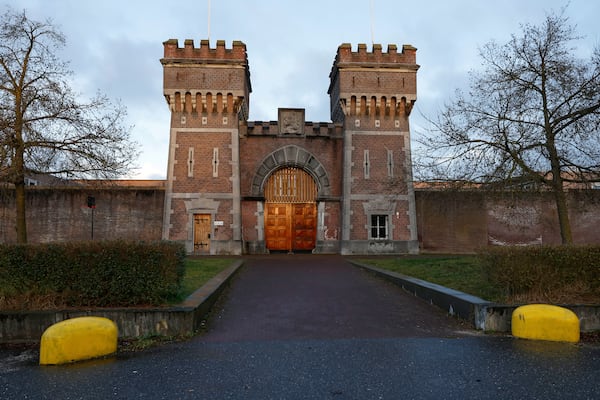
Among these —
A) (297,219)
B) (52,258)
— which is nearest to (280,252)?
(297,219)

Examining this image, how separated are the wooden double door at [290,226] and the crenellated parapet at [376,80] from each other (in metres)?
6.03

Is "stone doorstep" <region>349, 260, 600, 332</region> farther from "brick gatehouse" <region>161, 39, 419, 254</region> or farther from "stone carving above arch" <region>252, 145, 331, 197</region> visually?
"stone carving above arch" <region>252, 145, 331, 197</region>

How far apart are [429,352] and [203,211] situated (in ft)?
58.3

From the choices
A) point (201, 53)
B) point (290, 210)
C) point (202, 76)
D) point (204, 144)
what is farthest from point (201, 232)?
point (201, 53)

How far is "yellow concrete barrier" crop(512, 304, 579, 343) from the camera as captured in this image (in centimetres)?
540

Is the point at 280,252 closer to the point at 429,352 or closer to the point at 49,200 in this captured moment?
the point at 49,200

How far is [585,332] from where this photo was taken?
596 centimetres

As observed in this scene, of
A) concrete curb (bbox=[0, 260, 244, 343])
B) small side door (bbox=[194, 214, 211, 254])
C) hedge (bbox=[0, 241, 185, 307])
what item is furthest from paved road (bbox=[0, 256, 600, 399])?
small side door (bbox=[194, 214, 211, 254])

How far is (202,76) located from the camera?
21516 millimetres

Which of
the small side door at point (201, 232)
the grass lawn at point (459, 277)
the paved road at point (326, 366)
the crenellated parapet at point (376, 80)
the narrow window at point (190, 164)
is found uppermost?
the crenellated parapet at point (376, 80)

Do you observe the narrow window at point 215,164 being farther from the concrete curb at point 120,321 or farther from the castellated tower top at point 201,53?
the concrete curb at point 120,321

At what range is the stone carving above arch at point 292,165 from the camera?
22.0 m

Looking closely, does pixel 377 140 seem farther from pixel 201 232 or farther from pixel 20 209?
pixel 20 209

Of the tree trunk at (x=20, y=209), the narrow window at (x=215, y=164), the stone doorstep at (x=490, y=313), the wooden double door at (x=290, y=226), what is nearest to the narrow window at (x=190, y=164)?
the narrow window at (x=215, y=164)
